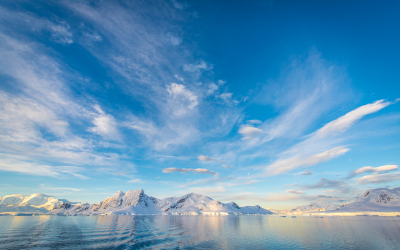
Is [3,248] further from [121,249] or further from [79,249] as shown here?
[121,249]

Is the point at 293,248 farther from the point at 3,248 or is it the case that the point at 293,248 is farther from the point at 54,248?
the point at 3,248

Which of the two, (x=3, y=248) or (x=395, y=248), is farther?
(x=395, y=248)

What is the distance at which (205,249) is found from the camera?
4272 centimetres

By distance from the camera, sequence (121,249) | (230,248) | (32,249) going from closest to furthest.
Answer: (32,249) → (121,249) → (230,248)

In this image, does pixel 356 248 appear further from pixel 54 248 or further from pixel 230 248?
pixel 54 248

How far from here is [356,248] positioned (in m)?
44.6

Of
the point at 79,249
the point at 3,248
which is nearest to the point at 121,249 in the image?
the point at 79,249

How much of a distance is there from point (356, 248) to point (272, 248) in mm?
21934

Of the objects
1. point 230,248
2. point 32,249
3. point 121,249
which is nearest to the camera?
point 32,249

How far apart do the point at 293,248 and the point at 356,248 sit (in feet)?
52.9

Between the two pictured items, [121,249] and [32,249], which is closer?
[32,249]

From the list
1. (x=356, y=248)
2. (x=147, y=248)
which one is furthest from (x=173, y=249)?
(x=356, y=248)

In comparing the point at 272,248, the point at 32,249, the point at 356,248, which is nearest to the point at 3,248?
the point at 32,249

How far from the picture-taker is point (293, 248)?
148 feet
